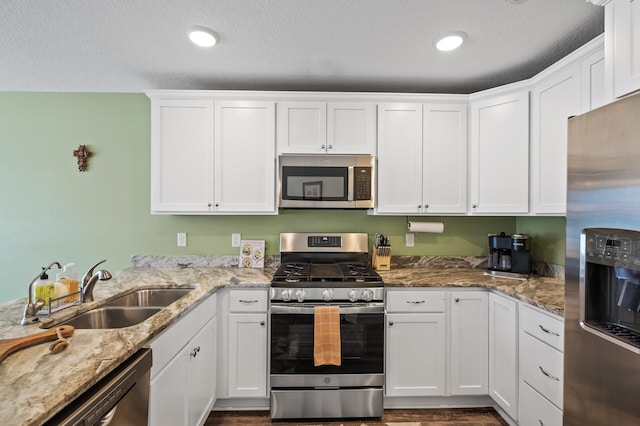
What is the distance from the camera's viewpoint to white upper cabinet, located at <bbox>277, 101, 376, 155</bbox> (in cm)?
240

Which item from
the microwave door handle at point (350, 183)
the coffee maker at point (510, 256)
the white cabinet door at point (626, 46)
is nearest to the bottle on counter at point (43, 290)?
the microwave door handle at point (350, 183)

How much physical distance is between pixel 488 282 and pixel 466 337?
434mm

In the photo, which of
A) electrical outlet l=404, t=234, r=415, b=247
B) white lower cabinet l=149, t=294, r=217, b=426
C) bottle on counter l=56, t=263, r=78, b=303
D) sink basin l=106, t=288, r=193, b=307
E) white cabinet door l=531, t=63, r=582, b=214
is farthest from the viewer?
electrical outlet l=404, t=234, r=415, b=247

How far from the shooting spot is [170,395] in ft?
4.73

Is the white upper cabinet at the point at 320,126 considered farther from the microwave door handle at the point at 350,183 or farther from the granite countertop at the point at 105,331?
the granite countertop at the point at 105,331

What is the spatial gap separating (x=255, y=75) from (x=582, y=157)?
7.00 feet

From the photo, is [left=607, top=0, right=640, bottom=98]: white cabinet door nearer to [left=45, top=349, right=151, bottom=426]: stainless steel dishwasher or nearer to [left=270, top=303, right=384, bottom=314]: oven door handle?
[left=270, top=303, right=384, bottom=314]: oven door handle

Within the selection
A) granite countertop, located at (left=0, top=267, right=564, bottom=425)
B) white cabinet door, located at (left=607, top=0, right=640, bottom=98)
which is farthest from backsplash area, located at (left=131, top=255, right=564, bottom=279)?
white cabinet door, located at (left=607, top=0, right=640, bottom=98)

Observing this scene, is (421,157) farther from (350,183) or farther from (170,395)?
(170,395)

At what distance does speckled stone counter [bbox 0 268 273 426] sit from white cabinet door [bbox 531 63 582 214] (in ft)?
7.77

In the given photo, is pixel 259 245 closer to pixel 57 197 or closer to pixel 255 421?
pixel 255 421

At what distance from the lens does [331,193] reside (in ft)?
7.93

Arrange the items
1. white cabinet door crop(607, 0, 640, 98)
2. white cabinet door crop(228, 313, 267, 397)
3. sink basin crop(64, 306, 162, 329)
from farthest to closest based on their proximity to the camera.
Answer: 1. white cabinet door crop(228, 313, 267, 397)
2. sink basin crop(64, 306, 162, 329)
3. white cabinet door crop(607, 0, 640, 98)

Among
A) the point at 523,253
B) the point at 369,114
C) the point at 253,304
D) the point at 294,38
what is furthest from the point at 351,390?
the point at 294,38
